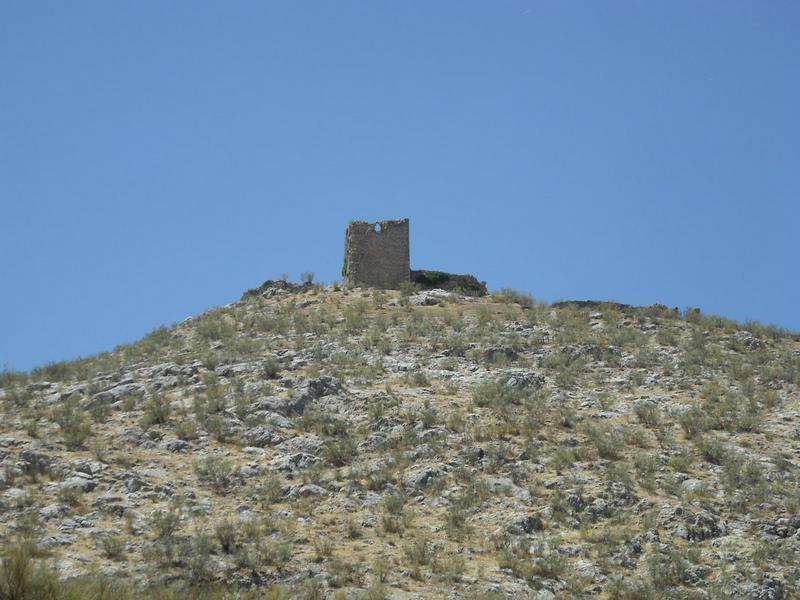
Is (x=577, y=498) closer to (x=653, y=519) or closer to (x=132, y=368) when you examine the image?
(x=653, y=519)

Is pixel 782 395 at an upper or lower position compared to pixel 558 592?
upper

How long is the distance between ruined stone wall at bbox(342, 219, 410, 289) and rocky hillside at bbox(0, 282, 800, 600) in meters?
6.79

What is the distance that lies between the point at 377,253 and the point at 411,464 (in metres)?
16.8

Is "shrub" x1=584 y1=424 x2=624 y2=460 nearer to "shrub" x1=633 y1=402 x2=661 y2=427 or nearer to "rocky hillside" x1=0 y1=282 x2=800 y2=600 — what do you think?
"rocky hillside" x1=0 y1=282 x2=800 y2=600

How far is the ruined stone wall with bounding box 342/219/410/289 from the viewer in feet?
116

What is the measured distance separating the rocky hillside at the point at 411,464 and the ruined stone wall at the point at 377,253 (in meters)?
6.79

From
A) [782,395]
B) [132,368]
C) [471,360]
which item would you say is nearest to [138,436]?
[132,368]

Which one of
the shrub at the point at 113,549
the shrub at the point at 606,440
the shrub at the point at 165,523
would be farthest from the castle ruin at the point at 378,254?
the shrub at the point at 113,549

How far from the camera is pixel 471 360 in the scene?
2544cm

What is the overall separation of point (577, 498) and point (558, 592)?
2.97 m

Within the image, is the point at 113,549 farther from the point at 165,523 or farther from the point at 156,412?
the point at 156,412

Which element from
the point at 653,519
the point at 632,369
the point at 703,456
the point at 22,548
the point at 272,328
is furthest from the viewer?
the point at 272,328

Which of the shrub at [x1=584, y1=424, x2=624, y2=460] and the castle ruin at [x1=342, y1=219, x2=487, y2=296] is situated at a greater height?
the castle ruin at [x1=342, y1=219, x2=487, y2=296]

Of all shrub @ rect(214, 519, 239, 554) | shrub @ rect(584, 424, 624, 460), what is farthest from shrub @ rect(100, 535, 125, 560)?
shrub @ rect(584, 424, 624, 460)
